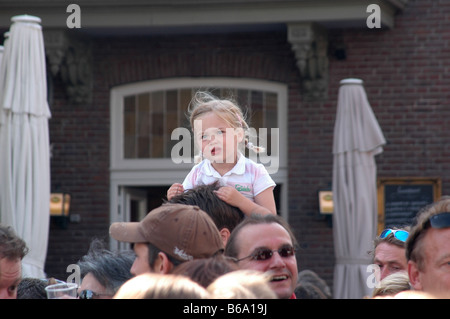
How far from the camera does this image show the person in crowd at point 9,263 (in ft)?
11.2

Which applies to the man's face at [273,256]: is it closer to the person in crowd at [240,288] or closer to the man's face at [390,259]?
the person in crowd at [240,288]

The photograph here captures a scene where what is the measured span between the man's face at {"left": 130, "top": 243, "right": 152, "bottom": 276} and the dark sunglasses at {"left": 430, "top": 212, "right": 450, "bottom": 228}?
3.56 feet

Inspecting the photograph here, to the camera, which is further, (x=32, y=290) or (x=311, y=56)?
(x=311, y=56)

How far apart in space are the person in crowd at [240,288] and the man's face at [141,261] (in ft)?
2.44

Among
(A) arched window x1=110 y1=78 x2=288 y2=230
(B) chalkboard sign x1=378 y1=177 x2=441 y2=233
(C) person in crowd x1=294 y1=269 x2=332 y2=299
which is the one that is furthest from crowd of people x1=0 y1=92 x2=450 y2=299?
(A) arched window x1=110 y1=78 x2=288 y2=230

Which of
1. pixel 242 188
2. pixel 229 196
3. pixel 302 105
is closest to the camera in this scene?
pixel 229 196

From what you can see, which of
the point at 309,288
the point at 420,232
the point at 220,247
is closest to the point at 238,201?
the point at 220,247

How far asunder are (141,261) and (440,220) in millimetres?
1132

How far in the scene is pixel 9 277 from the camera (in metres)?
3.45

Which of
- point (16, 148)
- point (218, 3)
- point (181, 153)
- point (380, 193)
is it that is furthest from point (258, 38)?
point (16, 148)

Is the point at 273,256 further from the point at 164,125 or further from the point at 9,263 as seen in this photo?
the point at 164,125

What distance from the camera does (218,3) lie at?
9.89 metres
